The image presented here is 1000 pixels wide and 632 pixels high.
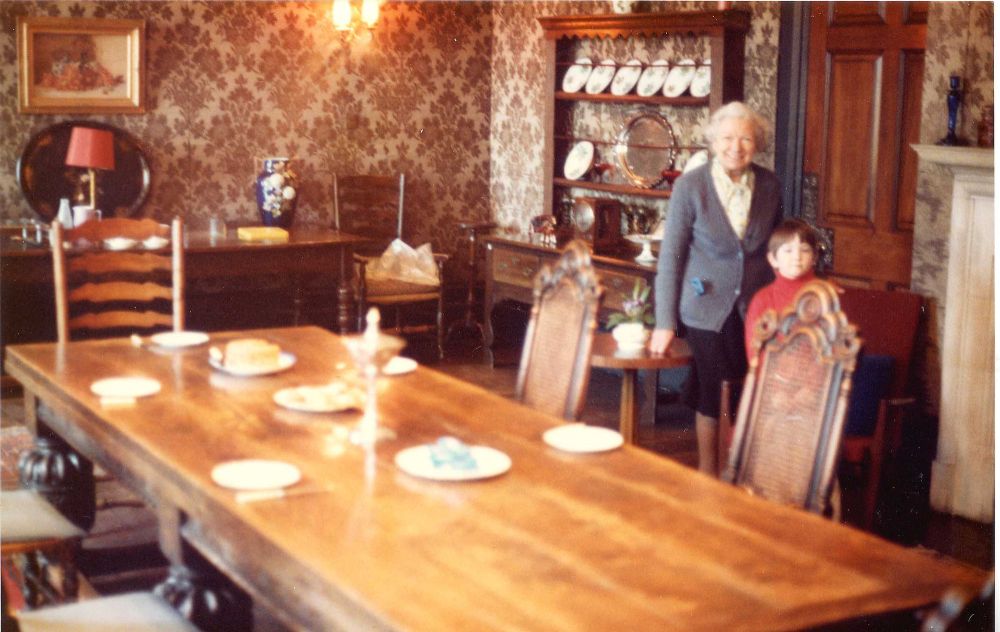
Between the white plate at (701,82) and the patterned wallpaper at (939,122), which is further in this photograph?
the white plate at (701,82)

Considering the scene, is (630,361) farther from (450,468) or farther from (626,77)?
(626,77)

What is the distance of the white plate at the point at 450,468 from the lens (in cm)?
241

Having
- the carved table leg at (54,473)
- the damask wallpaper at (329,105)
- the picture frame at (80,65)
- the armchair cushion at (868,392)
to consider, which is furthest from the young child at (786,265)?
the picture frame at (80,65)

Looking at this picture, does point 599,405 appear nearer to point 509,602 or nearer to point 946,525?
point 946,525

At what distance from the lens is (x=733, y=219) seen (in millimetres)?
4152

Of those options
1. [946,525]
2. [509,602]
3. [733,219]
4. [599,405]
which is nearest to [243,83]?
[599,405]

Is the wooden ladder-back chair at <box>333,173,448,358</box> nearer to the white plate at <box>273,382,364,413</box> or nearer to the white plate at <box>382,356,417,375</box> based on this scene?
the white plate at <box>382,356,417,375</box>

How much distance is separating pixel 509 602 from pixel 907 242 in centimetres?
372

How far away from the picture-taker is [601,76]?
21.7ft

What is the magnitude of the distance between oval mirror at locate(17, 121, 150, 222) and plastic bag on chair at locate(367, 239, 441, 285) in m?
1.34

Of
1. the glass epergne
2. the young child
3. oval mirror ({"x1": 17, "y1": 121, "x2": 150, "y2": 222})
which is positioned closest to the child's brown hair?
the young child

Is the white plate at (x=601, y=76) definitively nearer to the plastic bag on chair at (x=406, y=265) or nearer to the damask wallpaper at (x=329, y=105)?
the damask wallpaper at (x=329, y=105)

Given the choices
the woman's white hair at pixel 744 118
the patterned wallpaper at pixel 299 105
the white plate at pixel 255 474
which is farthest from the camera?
the patterned wallpaper at pixel 299 105

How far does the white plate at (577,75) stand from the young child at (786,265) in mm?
2923
